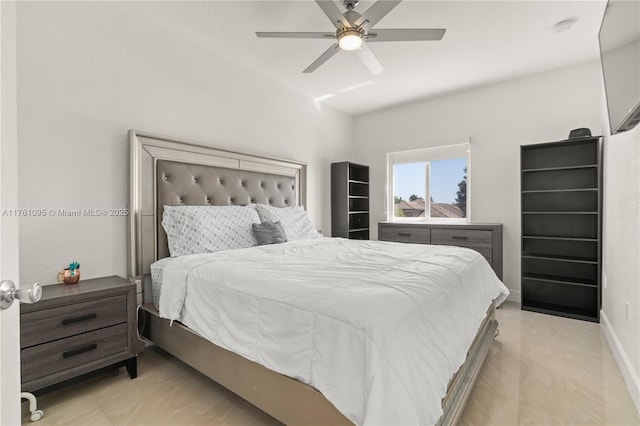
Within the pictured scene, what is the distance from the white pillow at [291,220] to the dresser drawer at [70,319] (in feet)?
4.49

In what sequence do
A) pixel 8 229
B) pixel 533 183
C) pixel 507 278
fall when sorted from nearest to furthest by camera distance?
pixel 8 229
pixel 533 183
pixel 507 278

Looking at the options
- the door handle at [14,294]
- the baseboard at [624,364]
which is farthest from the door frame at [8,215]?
the baseboard at [624,364]

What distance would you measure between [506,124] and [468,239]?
1441 mm

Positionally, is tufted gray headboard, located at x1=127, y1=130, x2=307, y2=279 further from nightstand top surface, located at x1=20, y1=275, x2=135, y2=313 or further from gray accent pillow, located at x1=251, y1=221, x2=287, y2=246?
gray accent pillow, located at x1=251, y1=221, x2=287, y2=246

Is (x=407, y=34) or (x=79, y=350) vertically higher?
(x=407, y=34)

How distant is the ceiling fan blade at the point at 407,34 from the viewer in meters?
1.83

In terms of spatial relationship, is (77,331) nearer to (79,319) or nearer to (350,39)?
(79,319)

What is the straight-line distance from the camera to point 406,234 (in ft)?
13.0

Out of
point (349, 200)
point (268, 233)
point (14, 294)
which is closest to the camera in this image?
point (14, 294)

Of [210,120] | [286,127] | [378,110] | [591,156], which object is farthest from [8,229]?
[378,110]

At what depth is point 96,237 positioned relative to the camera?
2.15m

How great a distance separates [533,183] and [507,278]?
1.13 metres

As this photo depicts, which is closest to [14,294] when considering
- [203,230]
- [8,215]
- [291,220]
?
[8,215]

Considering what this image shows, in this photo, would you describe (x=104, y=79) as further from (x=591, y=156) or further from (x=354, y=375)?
(x=591, y=156)
